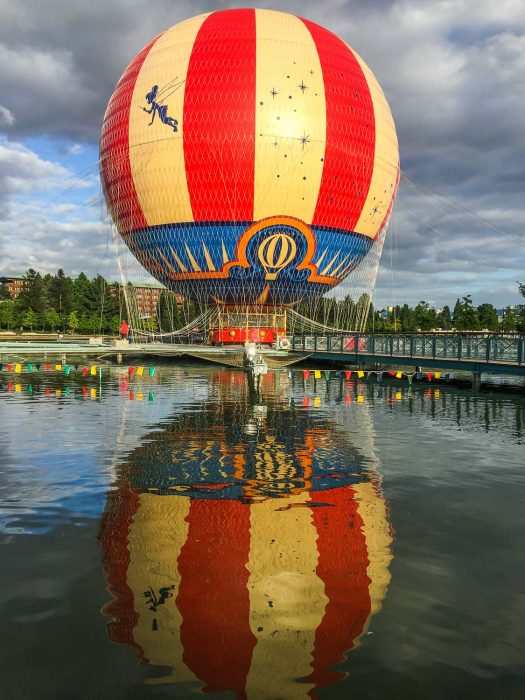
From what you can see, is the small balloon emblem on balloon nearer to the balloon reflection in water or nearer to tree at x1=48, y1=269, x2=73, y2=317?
the balloon reflection in water

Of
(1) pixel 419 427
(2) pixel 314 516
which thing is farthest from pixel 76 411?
(2) pixel 314 516

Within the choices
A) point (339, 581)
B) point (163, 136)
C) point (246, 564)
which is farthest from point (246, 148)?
point (339, 581)

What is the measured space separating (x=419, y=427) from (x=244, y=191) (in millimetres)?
21346

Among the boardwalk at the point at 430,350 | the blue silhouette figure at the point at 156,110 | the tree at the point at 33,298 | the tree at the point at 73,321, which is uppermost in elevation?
the blue silhouette figure at the point at 156,110

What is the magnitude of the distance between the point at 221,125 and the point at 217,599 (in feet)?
102

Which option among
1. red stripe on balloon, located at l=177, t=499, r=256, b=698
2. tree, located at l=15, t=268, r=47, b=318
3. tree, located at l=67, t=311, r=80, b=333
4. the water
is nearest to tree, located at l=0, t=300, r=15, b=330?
tree, located at l=15, t=268, r=47, b=318

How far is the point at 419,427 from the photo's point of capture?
16.3 meters

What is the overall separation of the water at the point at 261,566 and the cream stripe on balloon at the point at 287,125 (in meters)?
22.3

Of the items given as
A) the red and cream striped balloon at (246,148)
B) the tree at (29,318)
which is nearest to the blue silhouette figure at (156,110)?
the red and cream striped balloon at (246,148)

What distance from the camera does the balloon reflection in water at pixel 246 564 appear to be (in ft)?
16.7

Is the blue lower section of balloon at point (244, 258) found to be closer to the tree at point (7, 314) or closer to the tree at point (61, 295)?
the tree at point (7, 314)

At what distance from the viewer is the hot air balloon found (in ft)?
110

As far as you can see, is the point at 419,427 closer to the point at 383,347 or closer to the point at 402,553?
the point at 402,553

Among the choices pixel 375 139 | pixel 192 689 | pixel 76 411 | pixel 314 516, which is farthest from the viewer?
pixel 375 139
